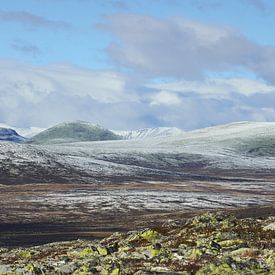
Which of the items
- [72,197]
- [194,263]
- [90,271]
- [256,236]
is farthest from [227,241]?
[72,197]

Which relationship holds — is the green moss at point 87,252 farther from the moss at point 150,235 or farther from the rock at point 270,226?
the rock at point 270,226

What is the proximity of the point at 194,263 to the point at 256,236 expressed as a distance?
858 centimetres

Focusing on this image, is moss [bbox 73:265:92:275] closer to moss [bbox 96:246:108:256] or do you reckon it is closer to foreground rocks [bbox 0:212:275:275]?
foreground rocks [bbox 0:212:275:275]

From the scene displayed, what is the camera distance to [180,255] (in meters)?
29.8

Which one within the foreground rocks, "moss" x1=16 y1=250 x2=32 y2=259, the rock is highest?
the rock

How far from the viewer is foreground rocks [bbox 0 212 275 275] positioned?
86.0 feet

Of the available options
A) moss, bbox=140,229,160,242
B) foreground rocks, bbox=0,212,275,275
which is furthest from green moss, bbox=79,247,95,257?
moss, bbox=140,229,160,242

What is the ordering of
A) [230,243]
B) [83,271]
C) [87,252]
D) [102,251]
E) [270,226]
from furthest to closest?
[270,226] < [87,252] < [102,251] < [230,243] < [83,271]

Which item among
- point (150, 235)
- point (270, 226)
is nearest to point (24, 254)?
point (150, 235)

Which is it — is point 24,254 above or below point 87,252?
below

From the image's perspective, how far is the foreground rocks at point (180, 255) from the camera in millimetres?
26219

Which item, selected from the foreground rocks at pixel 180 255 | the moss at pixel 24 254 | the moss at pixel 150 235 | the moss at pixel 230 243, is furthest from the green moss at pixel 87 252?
the moss at pixel 230 243

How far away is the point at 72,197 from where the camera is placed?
6280 inches

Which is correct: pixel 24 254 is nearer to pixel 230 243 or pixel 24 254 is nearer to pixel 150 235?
pixel 150 235
